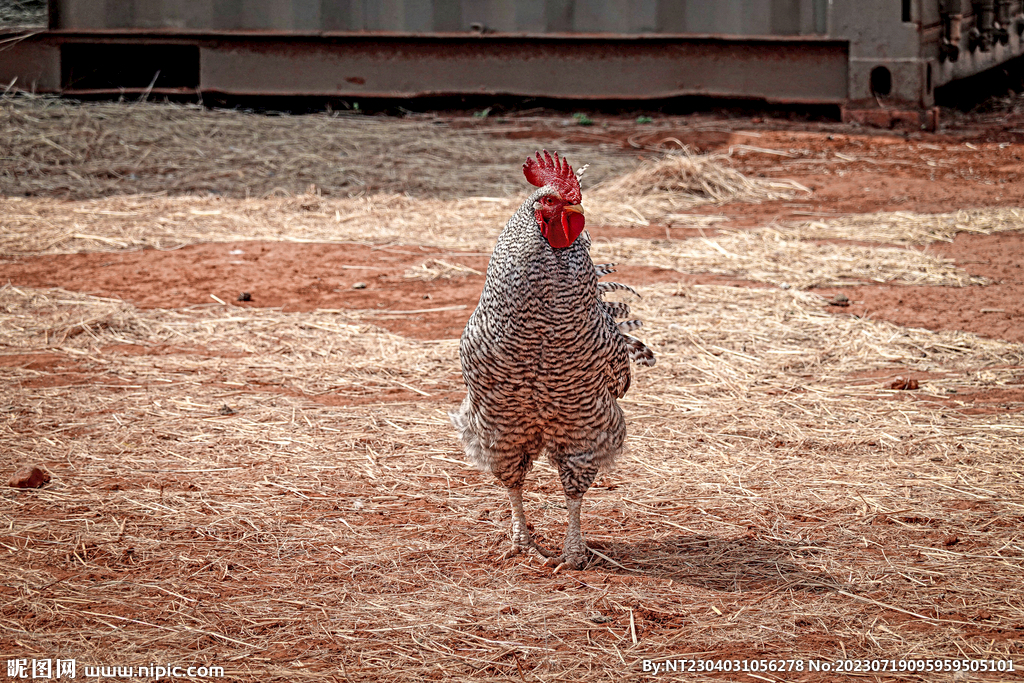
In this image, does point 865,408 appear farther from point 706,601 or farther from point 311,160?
point 311,160

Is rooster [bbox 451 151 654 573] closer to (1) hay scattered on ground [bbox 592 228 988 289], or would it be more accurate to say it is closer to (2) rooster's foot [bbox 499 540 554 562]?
(2) rooster's foot [bbox 499 540 554 562]

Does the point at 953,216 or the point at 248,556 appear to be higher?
the point at 953,216

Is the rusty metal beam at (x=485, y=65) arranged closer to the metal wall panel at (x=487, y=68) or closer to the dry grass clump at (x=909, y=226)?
the metal wall panel at (x=487, y=68)

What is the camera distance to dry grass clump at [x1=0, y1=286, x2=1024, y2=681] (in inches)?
133

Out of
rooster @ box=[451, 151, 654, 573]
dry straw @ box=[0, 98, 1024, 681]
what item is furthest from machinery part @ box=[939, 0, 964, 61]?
rooster @ box=[451, 151, 654, 573]

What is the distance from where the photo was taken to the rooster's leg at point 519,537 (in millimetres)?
4027

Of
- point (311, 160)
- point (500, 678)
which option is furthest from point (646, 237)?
point (500, 678)

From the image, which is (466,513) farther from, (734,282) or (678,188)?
(678,188)

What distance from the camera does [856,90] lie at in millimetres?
13500

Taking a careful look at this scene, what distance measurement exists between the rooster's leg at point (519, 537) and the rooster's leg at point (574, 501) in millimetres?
92

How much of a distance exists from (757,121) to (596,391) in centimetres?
1135

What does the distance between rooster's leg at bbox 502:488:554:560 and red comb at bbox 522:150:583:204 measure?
129cm

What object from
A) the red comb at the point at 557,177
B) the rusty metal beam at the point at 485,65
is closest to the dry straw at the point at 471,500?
the red comb at the point at 557,177

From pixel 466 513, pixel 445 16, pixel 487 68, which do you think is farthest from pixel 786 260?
pixel 445 16
